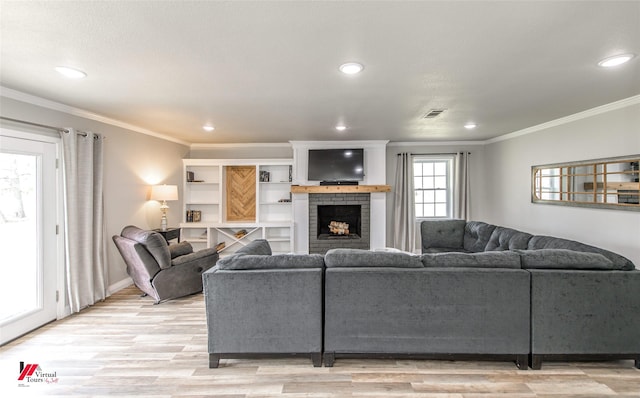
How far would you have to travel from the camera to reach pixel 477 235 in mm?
4535

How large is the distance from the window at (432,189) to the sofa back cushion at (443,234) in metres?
1.29

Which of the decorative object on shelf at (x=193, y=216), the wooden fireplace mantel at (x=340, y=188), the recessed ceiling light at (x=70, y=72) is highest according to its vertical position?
the recessed ceiling light at (x=70, y=72)

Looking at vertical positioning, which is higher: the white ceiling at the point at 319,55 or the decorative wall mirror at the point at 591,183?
the white ceiling at the point at 319,55

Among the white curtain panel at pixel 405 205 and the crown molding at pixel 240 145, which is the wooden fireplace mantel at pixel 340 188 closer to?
the white curtain panel at pixel 405 205

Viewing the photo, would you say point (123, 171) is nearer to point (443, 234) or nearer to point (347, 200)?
point (347, 200)

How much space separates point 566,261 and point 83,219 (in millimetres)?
4872

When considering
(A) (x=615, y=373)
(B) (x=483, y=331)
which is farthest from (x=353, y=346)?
(A) (x=615, y=373)

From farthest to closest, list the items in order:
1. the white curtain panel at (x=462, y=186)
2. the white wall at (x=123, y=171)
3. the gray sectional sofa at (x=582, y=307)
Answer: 1. the white curtain panel at (x=462, y=186)
2. the white wall at (x=123, y=171)
3. the gray sectional sofa at (x=582, y=307)

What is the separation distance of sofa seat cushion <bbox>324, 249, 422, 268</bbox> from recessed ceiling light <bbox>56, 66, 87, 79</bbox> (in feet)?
8.34

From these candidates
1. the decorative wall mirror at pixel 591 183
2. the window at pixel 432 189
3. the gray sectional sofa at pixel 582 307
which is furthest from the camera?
the window at pixel 432 189

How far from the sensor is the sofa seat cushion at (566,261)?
2271 mm

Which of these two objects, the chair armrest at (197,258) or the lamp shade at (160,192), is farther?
the lamp shade at (160,192)

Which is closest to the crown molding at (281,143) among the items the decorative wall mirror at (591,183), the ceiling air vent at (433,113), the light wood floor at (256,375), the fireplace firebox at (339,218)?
the decorative wall mirror at (591,183)

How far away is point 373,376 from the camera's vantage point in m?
2.22
